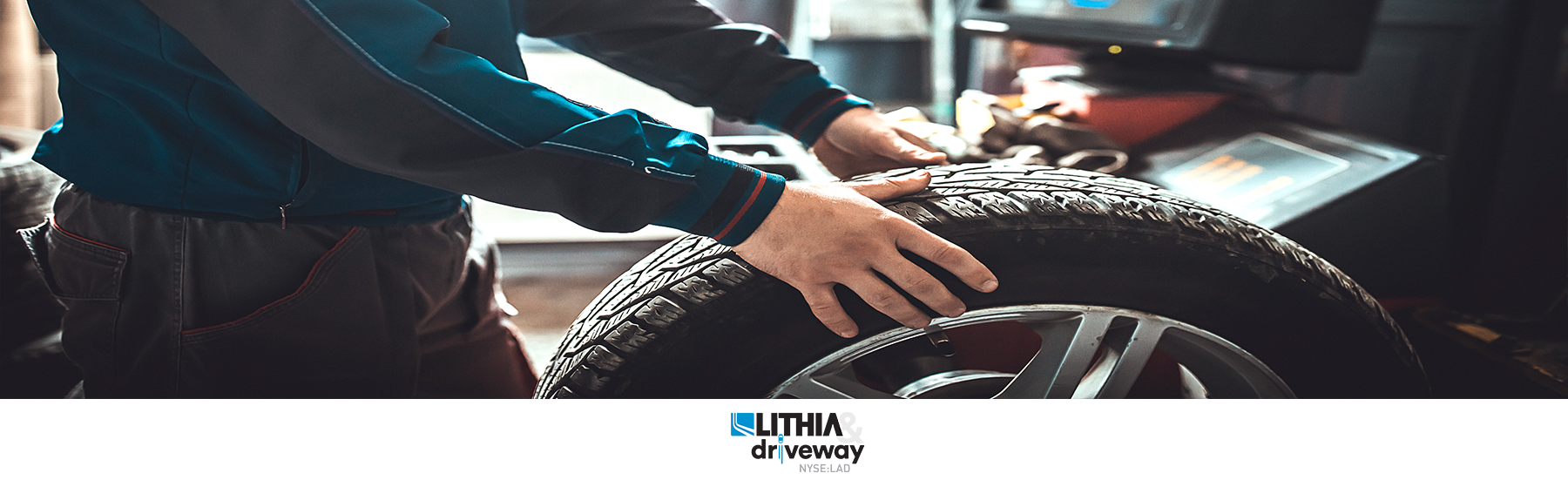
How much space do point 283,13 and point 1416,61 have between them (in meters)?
1.98

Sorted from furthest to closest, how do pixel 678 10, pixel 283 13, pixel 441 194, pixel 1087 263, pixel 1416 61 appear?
1. pixel 1416 61
2. pixel 678 10
3. pixel 441 194
4. pixel 1087 263
5. pixel 283 13

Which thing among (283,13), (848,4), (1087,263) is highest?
(848,4)

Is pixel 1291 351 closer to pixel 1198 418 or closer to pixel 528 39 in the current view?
pixel 1198 418

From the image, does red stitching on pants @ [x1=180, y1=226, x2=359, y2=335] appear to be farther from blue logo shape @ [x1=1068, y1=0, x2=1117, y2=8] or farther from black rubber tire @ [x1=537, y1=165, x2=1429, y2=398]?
Answer: blue logo shape @ [x1=1068, y1=0, x2=1117, y2=8]

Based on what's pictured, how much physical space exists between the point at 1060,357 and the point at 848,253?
0.68ft

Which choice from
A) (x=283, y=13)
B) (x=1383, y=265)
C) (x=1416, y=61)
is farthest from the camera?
(x=1416, y=61)

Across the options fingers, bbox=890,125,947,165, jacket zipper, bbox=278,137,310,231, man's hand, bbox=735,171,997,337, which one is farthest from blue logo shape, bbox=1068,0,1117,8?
jacket zipper, bbox=278,137,310,231

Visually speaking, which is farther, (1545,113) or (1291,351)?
(1545,113)

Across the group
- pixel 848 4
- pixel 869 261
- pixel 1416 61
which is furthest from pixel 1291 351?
pixel 848 4

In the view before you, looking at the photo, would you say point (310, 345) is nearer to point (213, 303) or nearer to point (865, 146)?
point (213, 303)

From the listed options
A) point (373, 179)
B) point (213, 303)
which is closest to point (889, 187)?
point (373, 179)

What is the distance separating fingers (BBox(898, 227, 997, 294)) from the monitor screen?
1.06 m

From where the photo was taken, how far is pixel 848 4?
1.99 metres

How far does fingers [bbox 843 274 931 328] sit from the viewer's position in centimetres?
53
